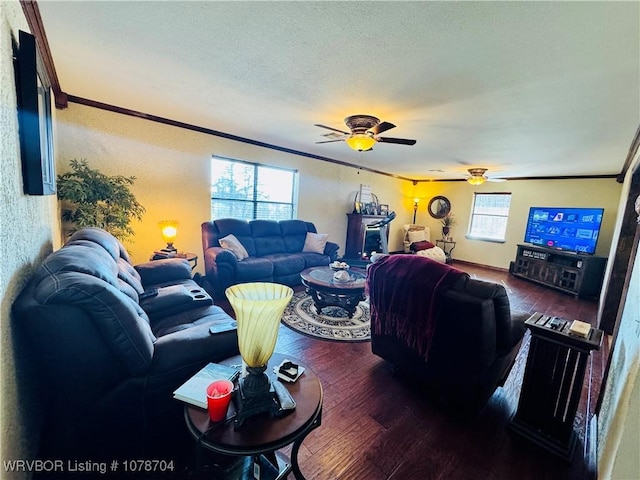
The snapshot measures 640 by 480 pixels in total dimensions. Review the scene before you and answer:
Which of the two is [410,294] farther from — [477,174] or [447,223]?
[447,223]

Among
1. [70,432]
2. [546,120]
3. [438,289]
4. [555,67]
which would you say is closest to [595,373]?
[438,289]

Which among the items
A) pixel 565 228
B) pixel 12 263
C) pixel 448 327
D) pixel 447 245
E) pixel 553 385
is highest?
pixel 565 228

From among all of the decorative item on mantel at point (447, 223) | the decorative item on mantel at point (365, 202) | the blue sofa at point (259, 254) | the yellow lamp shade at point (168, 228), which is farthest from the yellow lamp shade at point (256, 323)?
the decorative item on mantel at point (447, 223)

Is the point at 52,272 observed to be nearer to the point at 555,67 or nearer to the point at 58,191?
the point at 58,191

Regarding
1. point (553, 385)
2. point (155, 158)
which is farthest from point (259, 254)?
point (553, 385)

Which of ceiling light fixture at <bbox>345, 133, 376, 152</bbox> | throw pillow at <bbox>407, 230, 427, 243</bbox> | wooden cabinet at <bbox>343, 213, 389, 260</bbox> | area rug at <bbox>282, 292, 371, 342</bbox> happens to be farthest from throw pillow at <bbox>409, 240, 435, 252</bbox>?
ceiling light fixture at <bbox>345, 133, 376, 152</bbox>

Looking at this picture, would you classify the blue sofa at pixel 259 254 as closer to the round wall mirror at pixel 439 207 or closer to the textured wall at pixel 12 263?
the textured wall at pixel 12 263

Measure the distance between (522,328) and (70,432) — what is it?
2643 mm

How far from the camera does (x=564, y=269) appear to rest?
496 centimetres

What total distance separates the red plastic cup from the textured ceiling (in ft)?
5.89

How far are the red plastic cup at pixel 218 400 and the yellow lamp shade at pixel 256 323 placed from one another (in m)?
0.13

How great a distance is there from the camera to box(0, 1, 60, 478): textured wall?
0.94 m

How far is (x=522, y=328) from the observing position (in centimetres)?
192

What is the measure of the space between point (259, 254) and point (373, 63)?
3237mm
